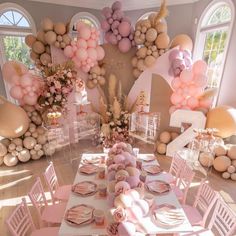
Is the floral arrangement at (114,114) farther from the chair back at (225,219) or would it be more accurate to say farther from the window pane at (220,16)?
the window pane at (220,16)

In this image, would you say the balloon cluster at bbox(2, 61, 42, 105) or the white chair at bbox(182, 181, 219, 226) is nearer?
the white chair at bbox(182, 181, 219, 226)

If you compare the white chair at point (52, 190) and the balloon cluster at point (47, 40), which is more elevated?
the balloon cluster at point (47, 40)

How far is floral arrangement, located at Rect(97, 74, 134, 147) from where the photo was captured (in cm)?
422

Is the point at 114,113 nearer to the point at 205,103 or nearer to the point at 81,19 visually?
the point at 205,103

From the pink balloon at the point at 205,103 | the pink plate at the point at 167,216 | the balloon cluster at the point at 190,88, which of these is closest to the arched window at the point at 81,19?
the balloon cluster at the point at 190,88

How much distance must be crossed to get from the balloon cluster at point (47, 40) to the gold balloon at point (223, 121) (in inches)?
117

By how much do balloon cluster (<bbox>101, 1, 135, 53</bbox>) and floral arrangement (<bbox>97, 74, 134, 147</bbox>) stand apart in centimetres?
66

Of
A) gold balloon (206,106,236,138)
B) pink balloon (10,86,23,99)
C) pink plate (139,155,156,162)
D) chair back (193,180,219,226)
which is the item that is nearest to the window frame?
gold balloon (206,106,236,138)

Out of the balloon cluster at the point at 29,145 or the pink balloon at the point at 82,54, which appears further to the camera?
the pink balloon at the point at 82,54

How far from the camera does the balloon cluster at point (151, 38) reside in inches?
156

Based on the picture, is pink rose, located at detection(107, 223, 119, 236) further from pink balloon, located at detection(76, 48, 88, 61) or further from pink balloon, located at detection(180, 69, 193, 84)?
pink balloon, located at detection(76, 48, 88, 61)

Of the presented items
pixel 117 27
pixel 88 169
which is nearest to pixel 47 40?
pixel 117 27

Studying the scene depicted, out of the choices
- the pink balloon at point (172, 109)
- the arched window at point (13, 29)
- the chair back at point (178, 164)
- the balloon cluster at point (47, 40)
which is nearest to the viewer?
the chair back at point (178, 164)

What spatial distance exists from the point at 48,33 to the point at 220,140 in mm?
3549
